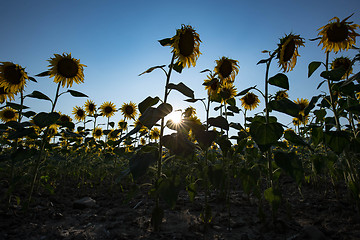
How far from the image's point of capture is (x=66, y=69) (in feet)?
11.0

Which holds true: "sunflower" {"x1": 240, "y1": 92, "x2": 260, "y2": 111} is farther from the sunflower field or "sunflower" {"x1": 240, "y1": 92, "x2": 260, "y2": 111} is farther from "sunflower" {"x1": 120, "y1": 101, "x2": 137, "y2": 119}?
"sunflower" {"x1": 120, "y1": 101, "x2": 137, "y2": 119}

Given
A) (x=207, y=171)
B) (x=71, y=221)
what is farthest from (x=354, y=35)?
(x=71, y=221)

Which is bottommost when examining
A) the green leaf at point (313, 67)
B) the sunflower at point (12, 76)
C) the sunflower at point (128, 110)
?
the green leaf at point (313, 67)

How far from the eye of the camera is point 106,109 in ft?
26.2

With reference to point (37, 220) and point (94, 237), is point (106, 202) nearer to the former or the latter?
point (37, 220)

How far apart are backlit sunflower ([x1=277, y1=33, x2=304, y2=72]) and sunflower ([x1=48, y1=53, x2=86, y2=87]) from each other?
3.20 metres

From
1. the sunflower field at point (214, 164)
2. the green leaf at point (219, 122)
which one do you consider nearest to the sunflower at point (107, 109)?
the sunflower field at point (214, 164)

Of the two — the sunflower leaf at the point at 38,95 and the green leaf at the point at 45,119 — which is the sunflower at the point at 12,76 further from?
the green leaf at the point at 45,119

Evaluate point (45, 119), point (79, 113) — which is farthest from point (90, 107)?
point (45, 119)

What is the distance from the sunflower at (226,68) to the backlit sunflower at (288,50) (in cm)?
101

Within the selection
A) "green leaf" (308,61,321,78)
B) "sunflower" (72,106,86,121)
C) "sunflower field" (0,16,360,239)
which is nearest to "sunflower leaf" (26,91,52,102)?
"sunflower field" (0,16,360,239)

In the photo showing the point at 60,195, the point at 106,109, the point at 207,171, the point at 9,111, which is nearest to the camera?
the point at 207,171

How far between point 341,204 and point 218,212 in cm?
170

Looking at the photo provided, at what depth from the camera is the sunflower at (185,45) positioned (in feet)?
7.94
